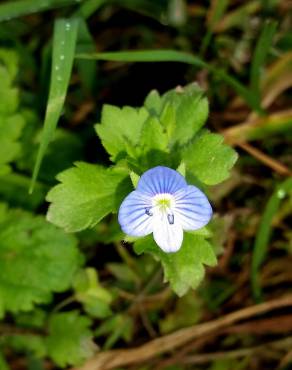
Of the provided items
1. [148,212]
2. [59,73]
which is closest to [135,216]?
[148,212]

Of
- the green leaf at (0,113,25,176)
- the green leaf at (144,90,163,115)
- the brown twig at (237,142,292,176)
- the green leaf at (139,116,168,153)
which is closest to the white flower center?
the green leaf at (139,116,168,153)

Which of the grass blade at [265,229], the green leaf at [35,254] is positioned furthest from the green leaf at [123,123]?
the grass blade at [265,229]

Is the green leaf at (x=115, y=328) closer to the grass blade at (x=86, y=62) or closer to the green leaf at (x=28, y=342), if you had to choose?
the green leaf at (x=28, y=342)

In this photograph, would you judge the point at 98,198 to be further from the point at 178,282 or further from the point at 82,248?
the point at 82,248

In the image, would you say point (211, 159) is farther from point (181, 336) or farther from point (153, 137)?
point (181, 336)

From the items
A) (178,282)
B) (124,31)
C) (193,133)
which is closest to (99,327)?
(178,282)

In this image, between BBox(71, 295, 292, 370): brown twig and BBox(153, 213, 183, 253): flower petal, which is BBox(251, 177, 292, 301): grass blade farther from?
BBox(153, 213, 183, 253): flower petal
